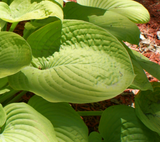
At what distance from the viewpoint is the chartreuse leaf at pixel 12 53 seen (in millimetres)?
877

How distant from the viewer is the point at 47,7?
1013 mm

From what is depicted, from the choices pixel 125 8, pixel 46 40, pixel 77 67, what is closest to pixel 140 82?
pixel 77 67

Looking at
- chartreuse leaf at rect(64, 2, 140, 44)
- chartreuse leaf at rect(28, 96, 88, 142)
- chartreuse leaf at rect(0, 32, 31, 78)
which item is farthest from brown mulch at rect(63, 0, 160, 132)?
chartreuse leaf at rect(0, 32, 31, 78)

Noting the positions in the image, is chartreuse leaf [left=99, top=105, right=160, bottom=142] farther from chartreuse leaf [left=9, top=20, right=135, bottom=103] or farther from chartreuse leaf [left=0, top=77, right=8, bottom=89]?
chartreuse leaf [left=0, top=77, right=8, bottom=89]

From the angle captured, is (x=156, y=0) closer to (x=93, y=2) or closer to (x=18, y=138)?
(x=93, y=2)

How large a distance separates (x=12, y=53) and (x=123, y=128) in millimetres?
771

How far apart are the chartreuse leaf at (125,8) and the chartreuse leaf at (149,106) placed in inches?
24.6

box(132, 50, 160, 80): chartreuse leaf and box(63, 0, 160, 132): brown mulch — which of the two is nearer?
box(132, 50, 160, 80): chartreuse leaf

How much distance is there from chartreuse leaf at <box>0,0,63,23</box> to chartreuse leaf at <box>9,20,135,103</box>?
0.35 ft

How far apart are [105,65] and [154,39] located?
5.21 feet

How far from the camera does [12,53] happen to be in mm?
927

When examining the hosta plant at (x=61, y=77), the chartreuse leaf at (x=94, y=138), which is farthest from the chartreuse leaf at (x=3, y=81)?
the chartreuse leaf at (x=94, y=138)

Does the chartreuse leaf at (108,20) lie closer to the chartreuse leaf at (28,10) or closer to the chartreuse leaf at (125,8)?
the chartreuse leaf at (125,8)

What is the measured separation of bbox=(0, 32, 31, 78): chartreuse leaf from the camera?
88 cm
